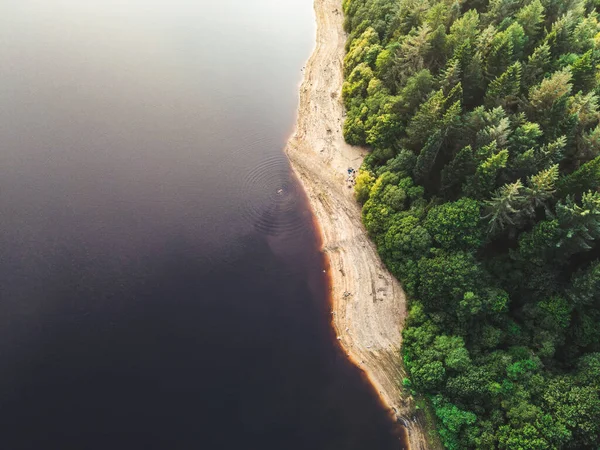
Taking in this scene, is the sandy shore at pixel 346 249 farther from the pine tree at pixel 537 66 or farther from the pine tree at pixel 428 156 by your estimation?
the pine tree at pixel 537 66

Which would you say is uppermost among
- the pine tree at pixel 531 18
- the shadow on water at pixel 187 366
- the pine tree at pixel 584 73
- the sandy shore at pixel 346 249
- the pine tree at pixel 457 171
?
the pine tree at pixel 531 18

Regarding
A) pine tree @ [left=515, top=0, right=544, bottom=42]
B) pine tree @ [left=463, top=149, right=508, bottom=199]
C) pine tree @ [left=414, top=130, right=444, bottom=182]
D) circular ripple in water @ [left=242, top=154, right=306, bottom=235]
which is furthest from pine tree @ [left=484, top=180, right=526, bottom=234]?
pine tree @ [left=515, top=0, right=544, bottom=42]

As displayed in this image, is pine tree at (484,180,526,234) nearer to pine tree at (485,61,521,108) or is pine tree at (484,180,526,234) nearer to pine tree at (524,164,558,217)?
pine tree at (524,164,558,217)

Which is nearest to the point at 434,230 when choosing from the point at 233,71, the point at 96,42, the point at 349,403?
the point at 349,403

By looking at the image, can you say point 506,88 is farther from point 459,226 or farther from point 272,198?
point 272,198

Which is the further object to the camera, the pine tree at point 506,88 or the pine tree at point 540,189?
the pine tree at point 506,88

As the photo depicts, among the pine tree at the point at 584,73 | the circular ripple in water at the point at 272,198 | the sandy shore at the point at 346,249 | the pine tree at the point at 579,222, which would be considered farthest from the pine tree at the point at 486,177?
the circular ripple in water at the point at 272,198

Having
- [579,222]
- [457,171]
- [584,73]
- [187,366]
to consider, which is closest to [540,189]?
[579,222]
